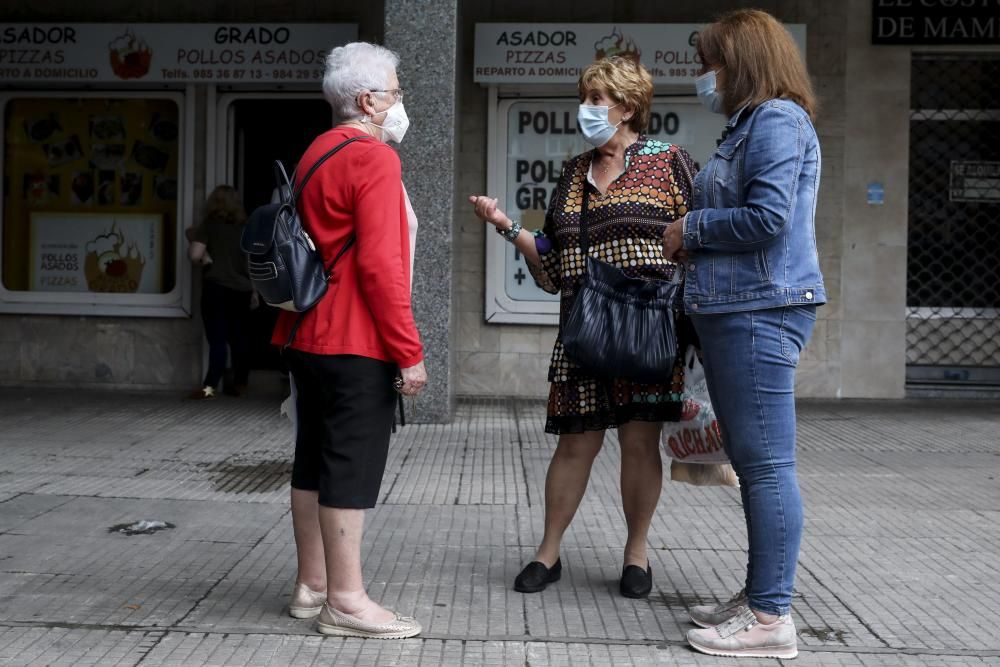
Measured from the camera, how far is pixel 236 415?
9.39 metres

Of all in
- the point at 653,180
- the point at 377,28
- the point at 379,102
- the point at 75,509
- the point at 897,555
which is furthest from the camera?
the point at 377,28

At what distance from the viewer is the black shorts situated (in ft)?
12.3

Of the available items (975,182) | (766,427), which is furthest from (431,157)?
(766,427)

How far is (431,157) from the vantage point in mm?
8680

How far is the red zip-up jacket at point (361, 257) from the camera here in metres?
3.72

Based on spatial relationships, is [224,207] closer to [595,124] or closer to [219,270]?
[219,270]

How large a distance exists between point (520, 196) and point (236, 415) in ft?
10.6

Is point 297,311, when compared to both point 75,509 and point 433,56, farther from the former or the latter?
point 433,56

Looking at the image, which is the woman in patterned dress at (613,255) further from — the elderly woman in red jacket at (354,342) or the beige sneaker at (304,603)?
the beige sneaker at (304,603)

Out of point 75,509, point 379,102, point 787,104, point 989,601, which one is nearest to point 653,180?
point 787,104

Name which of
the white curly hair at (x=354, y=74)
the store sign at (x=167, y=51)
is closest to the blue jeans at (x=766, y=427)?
the white curly hair at (x=354, y=74)

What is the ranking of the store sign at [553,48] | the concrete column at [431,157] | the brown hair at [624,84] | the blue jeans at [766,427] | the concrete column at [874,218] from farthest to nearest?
the concrete column at [874,218] → the store sign at [553,48] → the concrete column at [431,157] → the brown hair at [624,84] → the blue jeans at [766,427]

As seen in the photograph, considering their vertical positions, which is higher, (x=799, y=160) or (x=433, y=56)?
(x=433, y=56)

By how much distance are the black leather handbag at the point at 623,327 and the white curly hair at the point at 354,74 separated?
970mm
